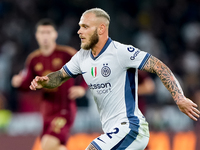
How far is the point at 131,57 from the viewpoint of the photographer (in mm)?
4641

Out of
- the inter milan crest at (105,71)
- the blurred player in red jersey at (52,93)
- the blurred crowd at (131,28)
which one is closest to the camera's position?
the inter milan crest at (105,71)

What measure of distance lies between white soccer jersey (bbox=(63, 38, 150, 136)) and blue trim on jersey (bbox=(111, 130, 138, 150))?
0.06 meters

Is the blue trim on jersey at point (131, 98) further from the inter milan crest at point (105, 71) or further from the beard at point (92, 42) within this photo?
the beard at point (92, 42)

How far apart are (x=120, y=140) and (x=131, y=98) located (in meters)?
0.47

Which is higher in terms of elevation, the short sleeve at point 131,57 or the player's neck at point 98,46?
the player's neck at point 98,46

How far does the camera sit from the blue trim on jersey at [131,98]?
468 centimetres

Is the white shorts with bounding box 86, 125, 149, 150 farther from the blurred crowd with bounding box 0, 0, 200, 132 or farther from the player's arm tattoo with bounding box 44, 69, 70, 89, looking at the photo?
the blurred crowd with bounding box 0, 0, 200, 132

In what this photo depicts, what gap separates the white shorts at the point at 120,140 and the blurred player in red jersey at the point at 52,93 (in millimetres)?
2010

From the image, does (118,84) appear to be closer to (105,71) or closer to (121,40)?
(105,71)

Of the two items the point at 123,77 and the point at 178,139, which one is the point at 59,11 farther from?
the point at 123,77

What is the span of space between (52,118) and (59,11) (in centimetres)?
853

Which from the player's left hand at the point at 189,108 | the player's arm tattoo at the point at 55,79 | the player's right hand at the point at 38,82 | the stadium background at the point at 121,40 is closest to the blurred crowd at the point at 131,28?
the stadium background at the point at 121,40

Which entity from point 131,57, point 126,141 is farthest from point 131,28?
point 126,141

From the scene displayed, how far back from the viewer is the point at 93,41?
4.86m
